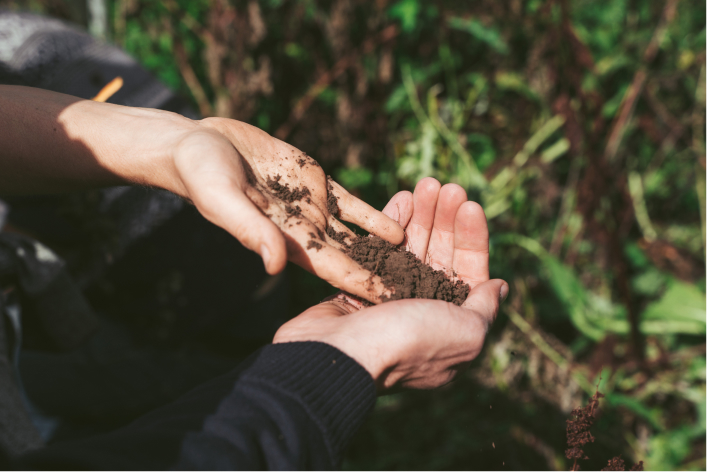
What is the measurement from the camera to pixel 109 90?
2.05 meters

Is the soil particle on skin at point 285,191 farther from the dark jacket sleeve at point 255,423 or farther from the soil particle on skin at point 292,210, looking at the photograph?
the dark jacket sleeve at point 255,423

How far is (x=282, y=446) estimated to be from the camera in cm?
94

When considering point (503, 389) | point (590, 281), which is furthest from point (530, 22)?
point (503, 389)

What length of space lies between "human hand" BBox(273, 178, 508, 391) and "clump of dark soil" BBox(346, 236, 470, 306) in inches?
2.9

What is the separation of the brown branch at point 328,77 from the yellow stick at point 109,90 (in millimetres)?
997

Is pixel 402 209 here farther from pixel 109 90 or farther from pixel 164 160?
pixel 109 90

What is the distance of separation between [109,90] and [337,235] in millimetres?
1470

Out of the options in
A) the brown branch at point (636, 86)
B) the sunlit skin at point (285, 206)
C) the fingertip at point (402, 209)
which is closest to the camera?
the sunlit skin at point (285, 206)

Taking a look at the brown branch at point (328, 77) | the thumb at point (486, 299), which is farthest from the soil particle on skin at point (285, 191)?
the brown branch at point (328, 77)

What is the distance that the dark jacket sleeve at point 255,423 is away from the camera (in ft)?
2.78

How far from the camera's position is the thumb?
1.40 metres

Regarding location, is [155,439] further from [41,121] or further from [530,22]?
[530,22]

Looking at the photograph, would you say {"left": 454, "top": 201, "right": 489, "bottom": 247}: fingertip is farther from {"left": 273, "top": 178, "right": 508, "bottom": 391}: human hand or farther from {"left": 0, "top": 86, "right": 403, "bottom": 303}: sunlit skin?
{"left": 0, "top": 86, "right": 403, "bottom": 303}: sunlit skin

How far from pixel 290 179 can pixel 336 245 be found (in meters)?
0.33
